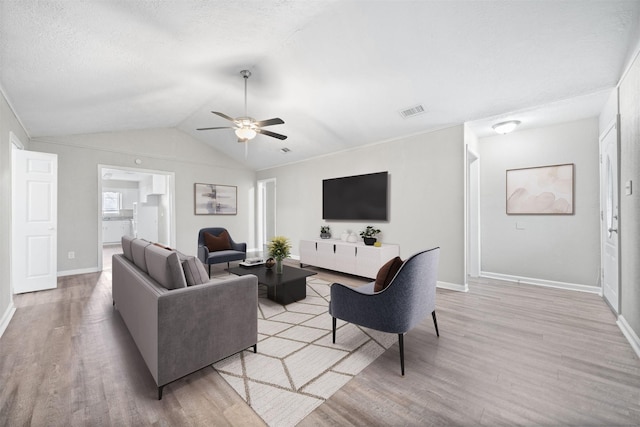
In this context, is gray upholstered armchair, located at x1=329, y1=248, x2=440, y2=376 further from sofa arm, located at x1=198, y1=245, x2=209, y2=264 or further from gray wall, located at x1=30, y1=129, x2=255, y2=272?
gray wall, located at x1=30, y1=129, x2=255, y2=272

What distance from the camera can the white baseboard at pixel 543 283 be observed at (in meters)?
3.83

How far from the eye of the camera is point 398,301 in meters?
1.98

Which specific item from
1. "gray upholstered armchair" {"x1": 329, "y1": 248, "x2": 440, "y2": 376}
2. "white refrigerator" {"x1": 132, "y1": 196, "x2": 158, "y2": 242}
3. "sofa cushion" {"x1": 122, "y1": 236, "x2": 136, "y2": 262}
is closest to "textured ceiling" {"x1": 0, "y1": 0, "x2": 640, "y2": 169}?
"sofa cushion" {"x1": 122, "y1": 236, "x2": 136, "y2": 262}

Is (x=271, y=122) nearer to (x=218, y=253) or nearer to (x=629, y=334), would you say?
(x=218, y=253)

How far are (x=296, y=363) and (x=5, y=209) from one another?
3592 mm

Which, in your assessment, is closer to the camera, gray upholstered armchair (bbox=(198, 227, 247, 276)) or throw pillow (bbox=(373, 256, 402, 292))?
throw pillow (bbox=(373, 256, 402, 292))

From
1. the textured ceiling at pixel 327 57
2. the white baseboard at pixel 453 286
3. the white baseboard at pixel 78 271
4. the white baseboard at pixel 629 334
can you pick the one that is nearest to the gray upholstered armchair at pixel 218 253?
the white baseboard at pixel 78 271

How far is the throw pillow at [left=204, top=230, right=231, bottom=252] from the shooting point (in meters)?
5.34

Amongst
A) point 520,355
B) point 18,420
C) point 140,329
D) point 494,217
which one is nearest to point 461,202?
point 494,217

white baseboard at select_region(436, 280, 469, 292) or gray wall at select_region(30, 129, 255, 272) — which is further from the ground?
gray wall at select_region(30, 129, 255, 272)

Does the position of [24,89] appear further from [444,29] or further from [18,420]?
[444,29]

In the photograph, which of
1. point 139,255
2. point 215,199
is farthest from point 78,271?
point 139,255

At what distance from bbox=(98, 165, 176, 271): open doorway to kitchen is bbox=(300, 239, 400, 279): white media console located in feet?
12.5

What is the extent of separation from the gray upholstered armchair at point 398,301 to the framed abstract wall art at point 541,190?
10.4 feet
